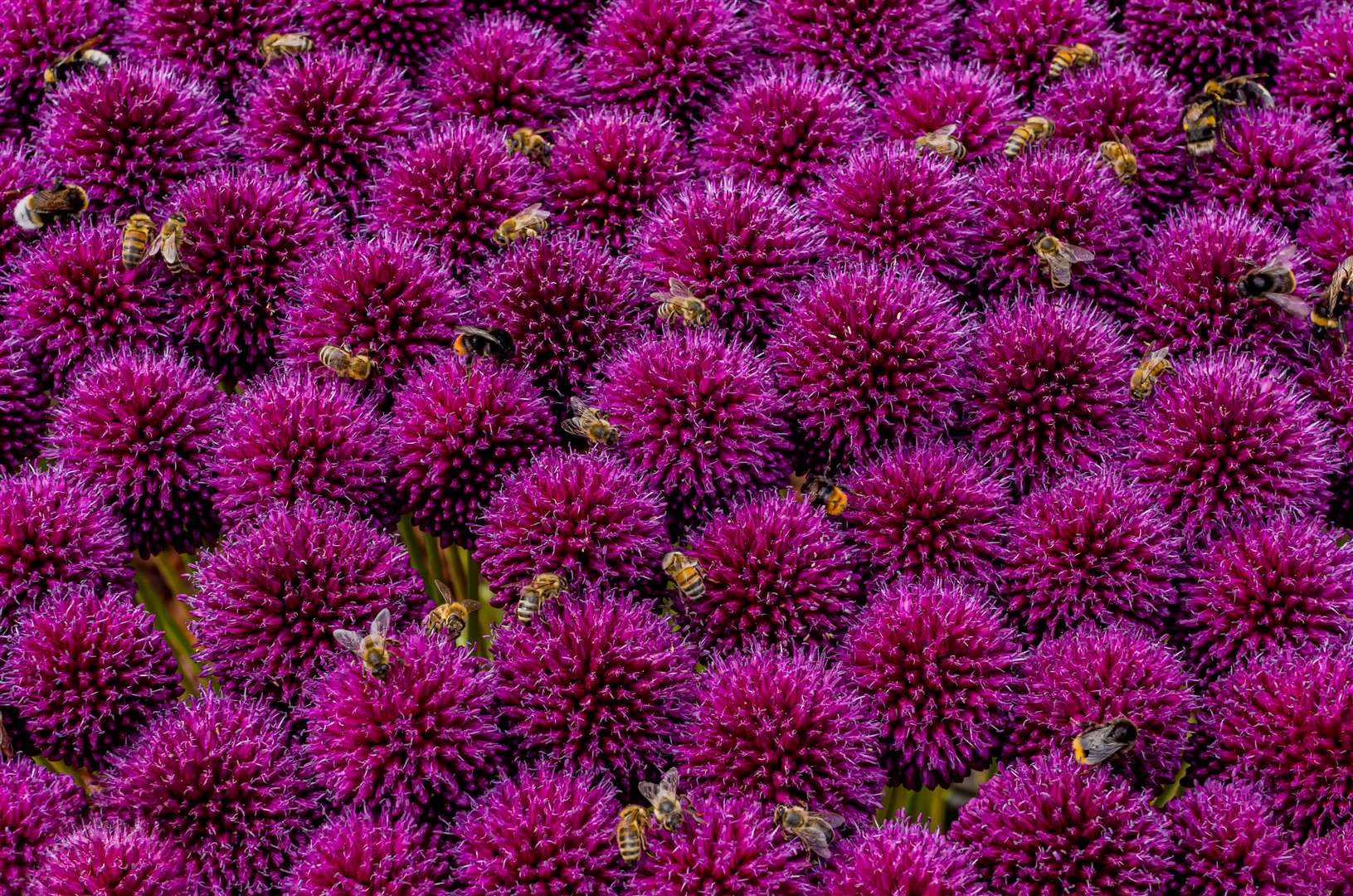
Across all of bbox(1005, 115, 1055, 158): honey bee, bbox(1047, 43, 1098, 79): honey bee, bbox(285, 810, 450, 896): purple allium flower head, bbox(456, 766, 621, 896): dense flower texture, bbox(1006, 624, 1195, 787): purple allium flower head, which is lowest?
bbox(285, 810, 450, 896): purple allium flower head

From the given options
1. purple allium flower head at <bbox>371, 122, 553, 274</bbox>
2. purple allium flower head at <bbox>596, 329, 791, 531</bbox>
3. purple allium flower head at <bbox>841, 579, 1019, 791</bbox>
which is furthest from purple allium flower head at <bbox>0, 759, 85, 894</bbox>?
purple allium flower head at <bbox>841, 579, 1019, 791</bbox>

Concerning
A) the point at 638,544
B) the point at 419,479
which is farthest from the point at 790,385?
the point at 419,479

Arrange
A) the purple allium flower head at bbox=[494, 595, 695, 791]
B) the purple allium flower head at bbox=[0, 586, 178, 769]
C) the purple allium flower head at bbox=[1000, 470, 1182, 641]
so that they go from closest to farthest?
the purple allium flower head at bbox=[494, 595, 695, 791], the purple allium flower head at bbox=[0, 586, 178, 769], the purple allium flower head at bbox=[1000, 470, 1182, 641]

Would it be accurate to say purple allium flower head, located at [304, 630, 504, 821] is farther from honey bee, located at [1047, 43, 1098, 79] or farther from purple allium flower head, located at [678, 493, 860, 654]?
honey bee, located at [1047, 43, 1098, 79]

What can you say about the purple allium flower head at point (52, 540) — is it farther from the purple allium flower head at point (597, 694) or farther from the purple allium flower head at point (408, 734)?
the purple allium flower head at point (597, 694)

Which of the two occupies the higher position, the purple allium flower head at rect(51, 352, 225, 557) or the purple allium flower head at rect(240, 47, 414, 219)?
the purple allium flower head at rect(240, 47, 414, 219)
